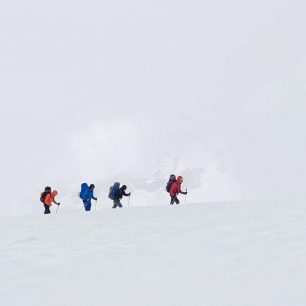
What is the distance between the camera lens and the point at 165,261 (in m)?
Answer: 10.3

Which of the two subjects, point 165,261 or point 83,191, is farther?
point 83,191

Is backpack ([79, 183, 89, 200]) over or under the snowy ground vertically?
over

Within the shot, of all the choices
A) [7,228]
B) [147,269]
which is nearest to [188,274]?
[147,269]

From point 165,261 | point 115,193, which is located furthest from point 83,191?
point 165,261

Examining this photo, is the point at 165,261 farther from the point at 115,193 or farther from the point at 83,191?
the point at 83,191

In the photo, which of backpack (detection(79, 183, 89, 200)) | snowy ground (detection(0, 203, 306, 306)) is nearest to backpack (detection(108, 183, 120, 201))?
backpack (detection(79, 183, 89, 200))

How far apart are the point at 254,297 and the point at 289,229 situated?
4.60m

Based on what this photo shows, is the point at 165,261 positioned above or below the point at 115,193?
below

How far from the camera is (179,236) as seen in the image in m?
12.6

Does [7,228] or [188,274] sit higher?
[7,228]

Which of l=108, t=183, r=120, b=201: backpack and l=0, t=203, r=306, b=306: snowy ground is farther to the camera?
l=108, t=183, r=120, b=201: backpack

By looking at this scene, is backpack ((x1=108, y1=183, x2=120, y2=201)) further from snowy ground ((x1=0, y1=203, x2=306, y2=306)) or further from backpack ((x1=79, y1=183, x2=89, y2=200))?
snowy ground ((x1=0, y1=203, x2=306, y2=306))

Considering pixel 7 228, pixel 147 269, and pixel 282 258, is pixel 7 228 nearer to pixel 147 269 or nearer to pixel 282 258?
pixel 147 269

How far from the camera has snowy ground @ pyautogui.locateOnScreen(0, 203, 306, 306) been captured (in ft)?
26.9
